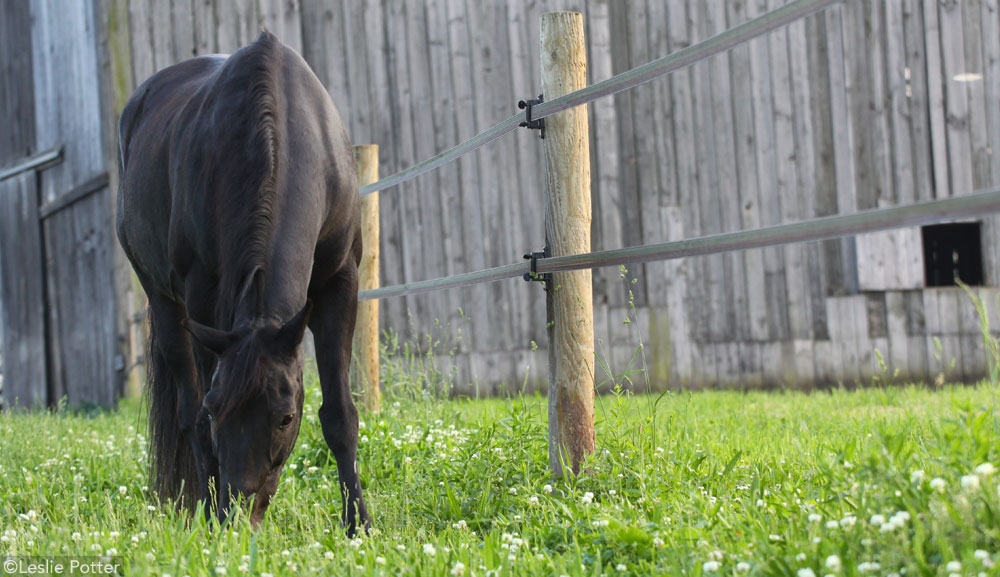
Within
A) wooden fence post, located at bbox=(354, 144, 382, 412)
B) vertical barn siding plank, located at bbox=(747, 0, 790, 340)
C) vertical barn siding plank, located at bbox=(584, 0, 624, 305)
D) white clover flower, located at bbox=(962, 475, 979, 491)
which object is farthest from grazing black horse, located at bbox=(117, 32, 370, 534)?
vertical barn siding plank, located at bbox=(747, 0, 790, 340)

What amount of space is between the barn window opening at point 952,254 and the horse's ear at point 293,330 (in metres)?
8.29

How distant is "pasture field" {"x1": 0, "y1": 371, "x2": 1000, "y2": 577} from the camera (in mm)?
1986

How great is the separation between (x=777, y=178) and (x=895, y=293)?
1.50 metres

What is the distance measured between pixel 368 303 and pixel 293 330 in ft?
9.93

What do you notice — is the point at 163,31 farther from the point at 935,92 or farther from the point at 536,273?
the point at 935,92

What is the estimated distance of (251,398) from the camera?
9.23 ft

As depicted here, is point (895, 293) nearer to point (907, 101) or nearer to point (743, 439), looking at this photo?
point (907, 101)

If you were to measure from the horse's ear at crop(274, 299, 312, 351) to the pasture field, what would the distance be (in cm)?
54

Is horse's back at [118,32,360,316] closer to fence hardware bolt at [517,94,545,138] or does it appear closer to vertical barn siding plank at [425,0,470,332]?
fence hardware bolt at [517,94,545,138]

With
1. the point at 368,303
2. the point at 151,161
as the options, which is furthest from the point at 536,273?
the point at 368,303

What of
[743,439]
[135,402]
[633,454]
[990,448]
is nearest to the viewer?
[990,448]

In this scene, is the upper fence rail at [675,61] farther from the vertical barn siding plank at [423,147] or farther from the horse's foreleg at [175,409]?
the vertical barn siding plank at [423,147]

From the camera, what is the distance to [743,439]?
4.31m

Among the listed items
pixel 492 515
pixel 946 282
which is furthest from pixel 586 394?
pixel 946 282
